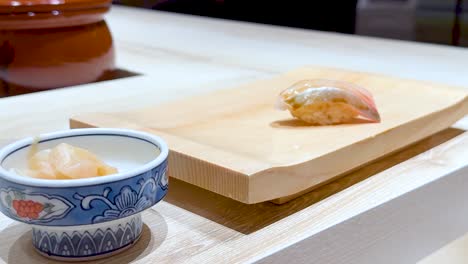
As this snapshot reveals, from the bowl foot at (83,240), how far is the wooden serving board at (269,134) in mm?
92

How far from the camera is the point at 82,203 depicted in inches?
16.3

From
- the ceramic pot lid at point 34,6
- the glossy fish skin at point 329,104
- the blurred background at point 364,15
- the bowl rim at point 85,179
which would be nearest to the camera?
the bowl rim at point 85,179

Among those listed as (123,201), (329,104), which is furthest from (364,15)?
(123,201)

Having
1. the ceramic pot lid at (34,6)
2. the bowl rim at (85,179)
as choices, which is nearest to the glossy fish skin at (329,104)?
the bowl rim at (85,179)

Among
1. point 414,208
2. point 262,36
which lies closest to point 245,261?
point 414,208

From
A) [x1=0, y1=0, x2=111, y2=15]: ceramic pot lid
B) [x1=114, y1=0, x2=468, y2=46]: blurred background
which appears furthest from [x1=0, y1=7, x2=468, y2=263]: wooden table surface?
[x1=114, y1=0, x2=468, y2=46]: blurred background

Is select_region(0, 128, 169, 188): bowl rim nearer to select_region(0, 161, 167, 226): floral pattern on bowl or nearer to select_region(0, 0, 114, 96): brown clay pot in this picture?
select_region(0, 161, 167, 226): floral pattern on bowl

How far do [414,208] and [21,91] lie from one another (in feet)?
2.09

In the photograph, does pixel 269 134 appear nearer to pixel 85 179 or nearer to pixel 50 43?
pixel 85 179

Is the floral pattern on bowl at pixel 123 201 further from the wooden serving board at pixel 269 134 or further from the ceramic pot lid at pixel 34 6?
the ceramic pot lid at pixel 34 6

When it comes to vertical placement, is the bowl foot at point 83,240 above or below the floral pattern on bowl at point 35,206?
below

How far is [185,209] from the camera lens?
1.79 feet

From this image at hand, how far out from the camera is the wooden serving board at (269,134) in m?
0.51

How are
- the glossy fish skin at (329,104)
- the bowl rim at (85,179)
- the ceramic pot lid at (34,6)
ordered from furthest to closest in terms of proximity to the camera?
the ceramic pot lid at (34,6) < the glossy fish skin at (329,104) < the bowl rim at (85,179)
